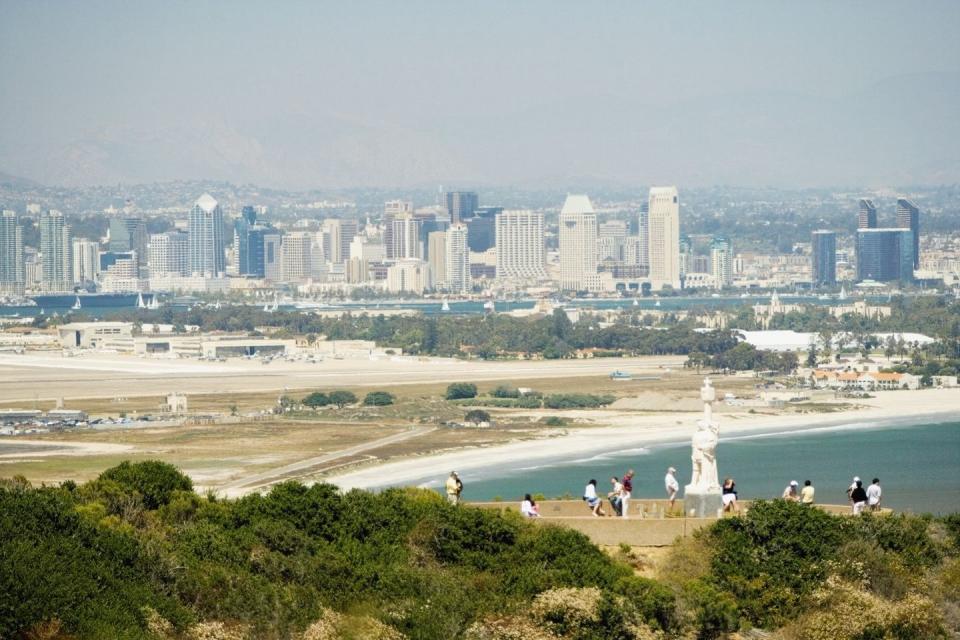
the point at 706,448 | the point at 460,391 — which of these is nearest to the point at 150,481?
the point at 706,448

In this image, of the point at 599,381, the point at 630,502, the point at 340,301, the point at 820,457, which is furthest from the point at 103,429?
the point at 340,301

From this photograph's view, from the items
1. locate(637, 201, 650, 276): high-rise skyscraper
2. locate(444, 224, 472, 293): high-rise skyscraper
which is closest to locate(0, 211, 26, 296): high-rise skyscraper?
locate(444, 224, 472, 293): high-rise skyscraper

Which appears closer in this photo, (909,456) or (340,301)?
(909,456)

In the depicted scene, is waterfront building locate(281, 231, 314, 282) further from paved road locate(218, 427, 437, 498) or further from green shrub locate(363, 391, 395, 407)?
paved road locate(218, 427, 437, 498)

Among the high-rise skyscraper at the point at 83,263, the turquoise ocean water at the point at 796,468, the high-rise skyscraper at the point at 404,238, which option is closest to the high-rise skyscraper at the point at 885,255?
the high-rise skyscraper at the point at 404,238

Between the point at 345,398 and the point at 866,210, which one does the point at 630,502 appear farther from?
the point at 866,210

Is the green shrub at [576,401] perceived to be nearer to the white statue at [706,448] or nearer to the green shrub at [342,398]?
the green shrub at [342,398]

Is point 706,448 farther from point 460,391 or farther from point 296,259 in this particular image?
point 296,259
